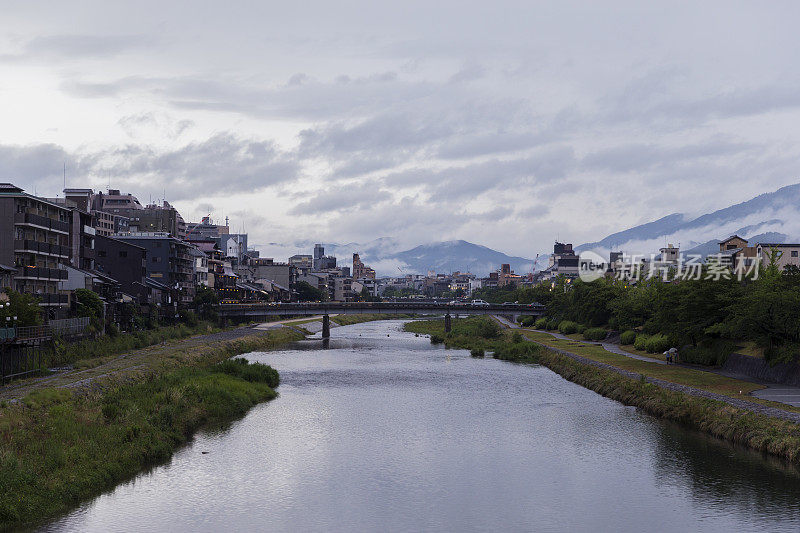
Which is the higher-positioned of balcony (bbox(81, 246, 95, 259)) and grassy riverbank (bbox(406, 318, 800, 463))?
balcony (bbox(81, 246, 95, 259))

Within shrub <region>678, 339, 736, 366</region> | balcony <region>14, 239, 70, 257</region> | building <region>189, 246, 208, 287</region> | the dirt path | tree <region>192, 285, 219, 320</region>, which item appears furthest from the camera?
building <region>189, 246, 208, 287</region>

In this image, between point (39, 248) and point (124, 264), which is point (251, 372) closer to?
point (39, 248)

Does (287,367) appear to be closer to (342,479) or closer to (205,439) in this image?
(205,439)

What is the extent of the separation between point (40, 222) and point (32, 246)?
310cm

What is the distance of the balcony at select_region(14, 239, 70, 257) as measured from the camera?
225ft

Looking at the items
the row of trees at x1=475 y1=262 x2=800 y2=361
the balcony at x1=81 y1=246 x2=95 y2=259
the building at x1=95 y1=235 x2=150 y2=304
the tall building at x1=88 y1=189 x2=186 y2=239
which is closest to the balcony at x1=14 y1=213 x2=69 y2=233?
the balcony at x1=81 y1=246 x2=95 y2=259

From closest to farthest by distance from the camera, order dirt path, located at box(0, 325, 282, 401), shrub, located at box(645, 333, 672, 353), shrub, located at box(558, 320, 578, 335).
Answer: dirt path, located at box(0, 325, 282, 401) < shrub, located at box(645, 333, 672, 353) < shrub, located at box(558, 320, 578, 335)

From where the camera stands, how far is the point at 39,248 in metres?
71.3

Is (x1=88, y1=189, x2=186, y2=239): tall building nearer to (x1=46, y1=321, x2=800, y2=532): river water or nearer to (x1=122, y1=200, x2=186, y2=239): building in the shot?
(x1=122, y1=200, x2=186, y2=239): building

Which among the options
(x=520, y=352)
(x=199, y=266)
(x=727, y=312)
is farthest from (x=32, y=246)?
(x=199, y=266)

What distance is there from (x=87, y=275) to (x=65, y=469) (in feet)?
177

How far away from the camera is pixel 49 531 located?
27.0 metres

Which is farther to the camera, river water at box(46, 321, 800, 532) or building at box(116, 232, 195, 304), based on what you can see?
building at box(116, 232, 195, 304)

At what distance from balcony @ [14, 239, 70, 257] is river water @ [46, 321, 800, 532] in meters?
31.7
